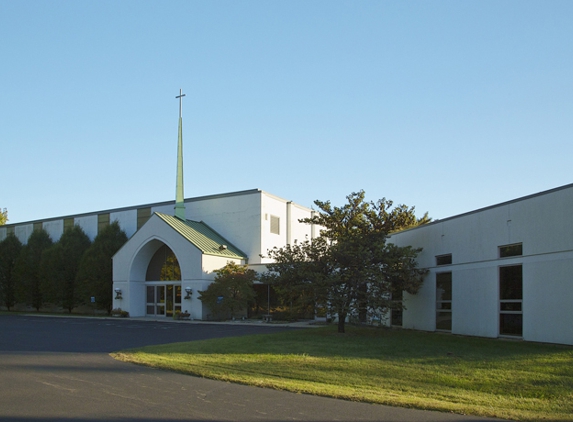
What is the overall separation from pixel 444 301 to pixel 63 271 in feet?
105

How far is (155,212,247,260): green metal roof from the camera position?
35.5 metres

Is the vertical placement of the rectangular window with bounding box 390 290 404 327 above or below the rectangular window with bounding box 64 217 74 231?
below

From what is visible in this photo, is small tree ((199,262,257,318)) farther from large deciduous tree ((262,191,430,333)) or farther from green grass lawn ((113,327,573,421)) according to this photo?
green grass lawn ((113,327,573,421))

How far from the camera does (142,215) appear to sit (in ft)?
142

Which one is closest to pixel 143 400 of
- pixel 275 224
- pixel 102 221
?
pixel 275 224

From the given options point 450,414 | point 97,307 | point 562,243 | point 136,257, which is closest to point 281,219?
point 136,257

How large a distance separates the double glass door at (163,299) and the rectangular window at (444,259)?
1986 cm

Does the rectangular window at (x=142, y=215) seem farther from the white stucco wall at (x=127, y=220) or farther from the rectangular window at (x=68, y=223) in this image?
the rectangular window at (x=68, y=223)

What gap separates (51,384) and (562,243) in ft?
43.3

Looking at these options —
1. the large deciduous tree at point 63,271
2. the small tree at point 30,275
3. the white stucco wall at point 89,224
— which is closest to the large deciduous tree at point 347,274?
the large deciduous tree at point 63,271

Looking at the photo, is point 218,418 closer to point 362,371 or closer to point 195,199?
point 362,371

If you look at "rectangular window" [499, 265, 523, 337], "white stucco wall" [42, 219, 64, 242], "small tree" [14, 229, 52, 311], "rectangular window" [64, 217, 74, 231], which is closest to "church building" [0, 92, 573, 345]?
"rectangular window" [499, 265, 523, 337]

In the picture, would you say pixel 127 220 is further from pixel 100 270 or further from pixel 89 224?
pixel 100 270

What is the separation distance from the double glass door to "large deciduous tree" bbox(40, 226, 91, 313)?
23.2 feet
